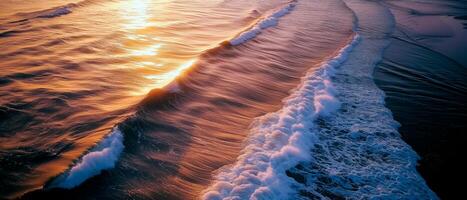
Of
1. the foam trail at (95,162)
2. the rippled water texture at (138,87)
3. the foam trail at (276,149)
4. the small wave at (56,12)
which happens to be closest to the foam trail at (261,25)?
the rippled water texture at (138,87)

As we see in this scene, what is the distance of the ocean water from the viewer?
4.33 meters

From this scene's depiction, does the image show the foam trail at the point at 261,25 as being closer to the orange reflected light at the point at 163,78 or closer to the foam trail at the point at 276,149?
the orange reflected light at the point at 163,78

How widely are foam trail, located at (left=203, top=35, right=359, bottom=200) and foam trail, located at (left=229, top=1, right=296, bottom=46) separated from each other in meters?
3.60

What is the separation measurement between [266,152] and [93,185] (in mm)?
2586

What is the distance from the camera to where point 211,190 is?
14.0 ft

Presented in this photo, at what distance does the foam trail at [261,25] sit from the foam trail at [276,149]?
3.60m

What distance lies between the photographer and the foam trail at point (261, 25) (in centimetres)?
1073

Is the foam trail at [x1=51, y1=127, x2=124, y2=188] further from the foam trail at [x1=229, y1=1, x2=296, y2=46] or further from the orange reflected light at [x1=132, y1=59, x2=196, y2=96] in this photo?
the foam trail at [x1=229, y1=1, x2=296, y2=46]

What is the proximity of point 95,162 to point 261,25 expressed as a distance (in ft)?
32.2

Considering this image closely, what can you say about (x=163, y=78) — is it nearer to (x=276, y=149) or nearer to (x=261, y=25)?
(x=276, y=149)

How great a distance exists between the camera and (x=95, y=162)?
14.3 ft

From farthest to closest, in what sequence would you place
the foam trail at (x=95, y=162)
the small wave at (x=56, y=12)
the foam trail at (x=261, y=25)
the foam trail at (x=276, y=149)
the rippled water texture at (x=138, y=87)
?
the small wave at (x=56, y=12)
the foam trail at (x=261, y=25)
the rippled water texture at (x=138, y=87)
the foam trail at (x=276, y=149)
the foam trail at (x=95, y=162)

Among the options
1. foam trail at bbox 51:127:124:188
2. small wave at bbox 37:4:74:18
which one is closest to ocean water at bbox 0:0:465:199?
foam trail at bbox 51:127:124:188

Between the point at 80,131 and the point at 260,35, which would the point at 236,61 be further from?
the point at 80,131
